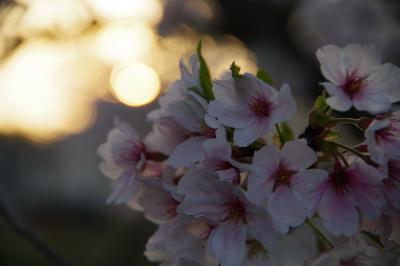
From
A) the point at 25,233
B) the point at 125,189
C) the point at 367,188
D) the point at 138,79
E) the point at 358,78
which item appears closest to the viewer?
the point at 367,188

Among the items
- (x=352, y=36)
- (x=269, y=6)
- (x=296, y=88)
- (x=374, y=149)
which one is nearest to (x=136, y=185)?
(x=374, y=149)

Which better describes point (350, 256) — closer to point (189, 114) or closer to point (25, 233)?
point (189, 114)

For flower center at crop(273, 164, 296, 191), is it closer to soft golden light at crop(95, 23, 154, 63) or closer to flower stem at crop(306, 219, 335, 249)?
flower stem at crop(306, 219, 335, 249)

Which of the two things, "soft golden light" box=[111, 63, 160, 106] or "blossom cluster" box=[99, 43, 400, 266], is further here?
"soft golden light" box=[111, 63, 160, 106]

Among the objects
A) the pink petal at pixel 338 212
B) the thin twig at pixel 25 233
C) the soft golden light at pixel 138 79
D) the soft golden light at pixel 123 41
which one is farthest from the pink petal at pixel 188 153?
the soft golden light at pixel 138 79

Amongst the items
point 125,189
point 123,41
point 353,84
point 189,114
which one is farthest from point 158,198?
point 123,41

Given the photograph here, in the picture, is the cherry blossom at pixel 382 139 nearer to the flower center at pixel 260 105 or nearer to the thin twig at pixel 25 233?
the flower center at pixel 260 105

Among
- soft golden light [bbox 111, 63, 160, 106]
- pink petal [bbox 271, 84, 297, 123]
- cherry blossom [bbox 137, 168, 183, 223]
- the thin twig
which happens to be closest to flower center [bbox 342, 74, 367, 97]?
pink petal [bbox 271, 84, 297, 123]
